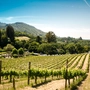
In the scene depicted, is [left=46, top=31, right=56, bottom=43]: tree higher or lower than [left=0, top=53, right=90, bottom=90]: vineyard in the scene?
higher

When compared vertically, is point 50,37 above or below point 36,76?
above

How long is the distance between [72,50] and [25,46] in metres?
43.0

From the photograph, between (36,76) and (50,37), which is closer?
(36,76)

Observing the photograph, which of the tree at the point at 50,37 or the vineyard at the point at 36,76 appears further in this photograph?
the tree at the point at 50,37

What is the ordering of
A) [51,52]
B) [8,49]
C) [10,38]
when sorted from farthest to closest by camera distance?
[10,38], [51,52], [8,49]

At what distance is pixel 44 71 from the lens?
29.0 metres

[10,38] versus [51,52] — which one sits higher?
[10,38]

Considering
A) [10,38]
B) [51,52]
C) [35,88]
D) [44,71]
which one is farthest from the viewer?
[10,38]

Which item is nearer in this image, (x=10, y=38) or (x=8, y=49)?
(x=8, y=49)

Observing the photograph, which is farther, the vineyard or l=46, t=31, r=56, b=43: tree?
l=46, t=31, r=56, b=43: tree

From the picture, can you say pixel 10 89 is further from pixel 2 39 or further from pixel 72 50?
pixel 72 50

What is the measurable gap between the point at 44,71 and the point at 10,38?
138 meters

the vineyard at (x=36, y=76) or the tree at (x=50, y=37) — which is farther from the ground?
the tree at (x=50, y=37)

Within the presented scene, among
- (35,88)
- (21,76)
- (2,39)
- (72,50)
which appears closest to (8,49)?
(2,39)
